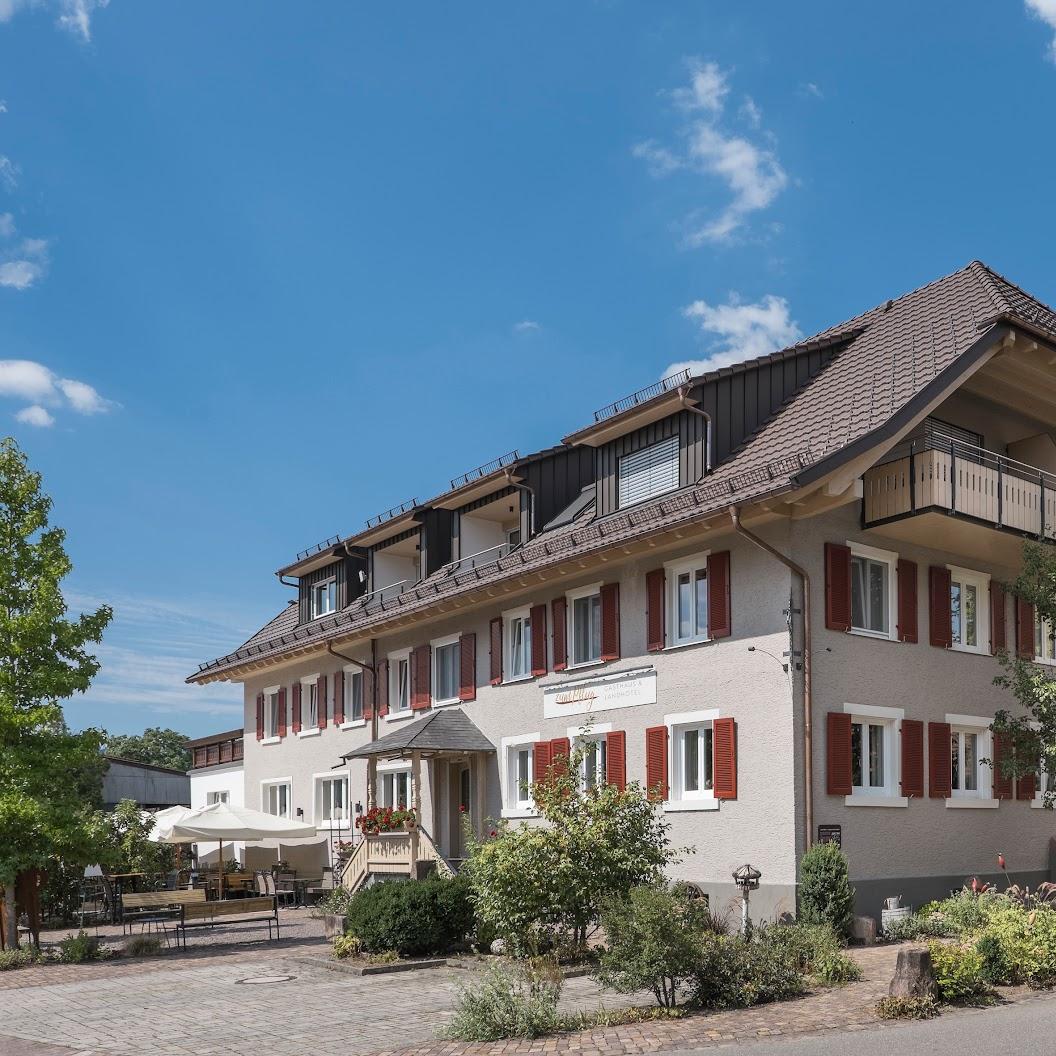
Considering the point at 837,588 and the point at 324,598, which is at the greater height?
the point at 324,598

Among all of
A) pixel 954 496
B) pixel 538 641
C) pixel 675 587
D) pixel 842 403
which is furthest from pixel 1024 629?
pixel 538 641

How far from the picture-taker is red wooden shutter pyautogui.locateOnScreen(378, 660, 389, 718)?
94.5 feet

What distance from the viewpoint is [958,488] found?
1930 cm

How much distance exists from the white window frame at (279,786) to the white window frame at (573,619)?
39.3 ft

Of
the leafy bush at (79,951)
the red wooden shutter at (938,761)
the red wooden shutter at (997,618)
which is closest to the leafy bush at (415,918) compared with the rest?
the leafy bush at (79,951)

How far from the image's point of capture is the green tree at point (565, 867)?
613 inches

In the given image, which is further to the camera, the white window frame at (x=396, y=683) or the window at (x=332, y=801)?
the window at (x=332, y=801)

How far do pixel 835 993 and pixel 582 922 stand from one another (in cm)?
361

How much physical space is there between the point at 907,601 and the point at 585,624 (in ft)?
18.0

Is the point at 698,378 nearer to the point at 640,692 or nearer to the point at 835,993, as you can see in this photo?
the point at 640,692

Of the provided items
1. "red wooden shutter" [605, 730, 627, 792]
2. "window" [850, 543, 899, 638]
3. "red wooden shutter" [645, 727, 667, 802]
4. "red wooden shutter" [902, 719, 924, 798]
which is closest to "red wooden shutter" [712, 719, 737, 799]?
"red wooden shutter" [645, 727, 667, 802]

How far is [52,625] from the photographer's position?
20359mm

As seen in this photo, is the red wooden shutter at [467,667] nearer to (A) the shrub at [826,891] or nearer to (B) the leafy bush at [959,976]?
(A) the shrub at [826,891]

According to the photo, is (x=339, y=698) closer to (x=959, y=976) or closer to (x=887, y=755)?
(x=887, y=755)
